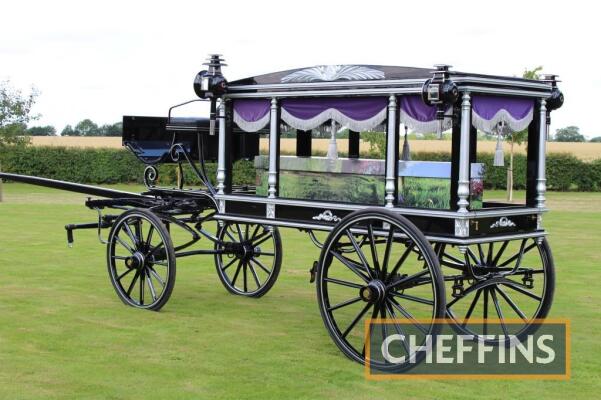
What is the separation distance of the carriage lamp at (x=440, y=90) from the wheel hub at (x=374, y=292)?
1.45m

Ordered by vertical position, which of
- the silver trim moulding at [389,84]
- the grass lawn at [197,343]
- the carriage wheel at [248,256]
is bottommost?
the grass lawn at [197,343]

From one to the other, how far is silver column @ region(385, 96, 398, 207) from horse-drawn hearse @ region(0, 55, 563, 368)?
0.01 meters

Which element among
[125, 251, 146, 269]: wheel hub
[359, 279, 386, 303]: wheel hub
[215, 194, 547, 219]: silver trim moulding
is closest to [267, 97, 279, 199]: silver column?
[215, 194, 547, 219]: silver trim moulding

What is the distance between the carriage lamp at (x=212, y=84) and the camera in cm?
945

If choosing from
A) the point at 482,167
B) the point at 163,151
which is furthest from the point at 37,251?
the point at 482,167

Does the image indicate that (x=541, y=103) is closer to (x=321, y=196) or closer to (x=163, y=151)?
(x=321, y=196)

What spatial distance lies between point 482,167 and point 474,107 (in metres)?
0.72

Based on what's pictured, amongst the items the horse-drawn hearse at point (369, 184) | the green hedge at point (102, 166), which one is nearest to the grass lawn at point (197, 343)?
the horse-drawn hearse at point (369, 184)

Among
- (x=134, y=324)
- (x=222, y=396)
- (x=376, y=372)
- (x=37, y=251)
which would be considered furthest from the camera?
(x=37, y=251)

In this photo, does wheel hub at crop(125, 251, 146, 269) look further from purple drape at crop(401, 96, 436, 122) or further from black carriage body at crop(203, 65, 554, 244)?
purple drape at crop(401, 96, 436, 122)

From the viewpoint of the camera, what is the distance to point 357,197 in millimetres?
8508

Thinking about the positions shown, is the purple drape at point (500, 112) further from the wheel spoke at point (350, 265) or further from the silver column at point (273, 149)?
the silver column at point (273, 149)

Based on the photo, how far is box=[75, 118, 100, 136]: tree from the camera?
276 feet

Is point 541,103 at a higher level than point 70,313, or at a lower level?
higher
